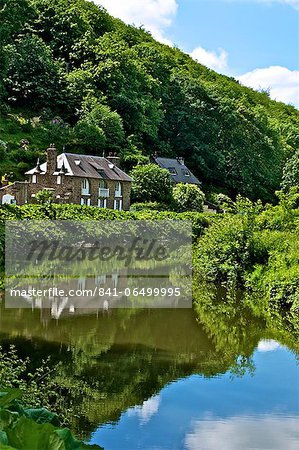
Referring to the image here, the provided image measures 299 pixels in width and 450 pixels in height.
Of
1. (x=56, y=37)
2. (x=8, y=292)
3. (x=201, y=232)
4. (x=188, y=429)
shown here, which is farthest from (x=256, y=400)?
(x=56, y=37)

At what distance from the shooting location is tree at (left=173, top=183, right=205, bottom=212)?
50.5 m

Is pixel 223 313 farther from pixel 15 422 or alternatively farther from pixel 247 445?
pixel 15 422

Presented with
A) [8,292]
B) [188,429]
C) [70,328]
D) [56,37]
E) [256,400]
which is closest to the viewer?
[188,429]

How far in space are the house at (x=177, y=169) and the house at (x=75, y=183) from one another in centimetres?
1217

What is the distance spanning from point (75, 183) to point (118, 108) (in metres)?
22.7

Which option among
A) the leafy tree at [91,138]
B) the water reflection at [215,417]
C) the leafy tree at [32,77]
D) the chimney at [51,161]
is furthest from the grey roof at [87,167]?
the water reflection at [215,417]

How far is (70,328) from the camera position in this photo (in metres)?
16.1

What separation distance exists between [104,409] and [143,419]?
70 centimetres

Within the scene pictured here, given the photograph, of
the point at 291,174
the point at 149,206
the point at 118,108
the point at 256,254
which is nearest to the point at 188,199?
the point at 149,206

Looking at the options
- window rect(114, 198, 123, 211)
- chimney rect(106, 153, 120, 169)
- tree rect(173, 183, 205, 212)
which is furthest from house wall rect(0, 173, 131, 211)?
tree rect(173, 183, 205, 212)

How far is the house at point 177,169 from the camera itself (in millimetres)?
61406

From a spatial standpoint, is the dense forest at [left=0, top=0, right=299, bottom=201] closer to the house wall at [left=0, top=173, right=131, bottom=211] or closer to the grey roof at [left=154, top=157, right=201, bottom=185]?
the grey roof at [left=154, top=157, right=201, bottom=185]

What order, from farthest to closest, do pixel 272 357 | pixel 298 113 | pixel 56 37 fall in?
1. pixel 298 113
2. pixel 56 37
3. pixel 272 357

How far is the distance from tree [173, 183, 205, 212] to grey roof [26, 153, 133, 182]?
4483mm
